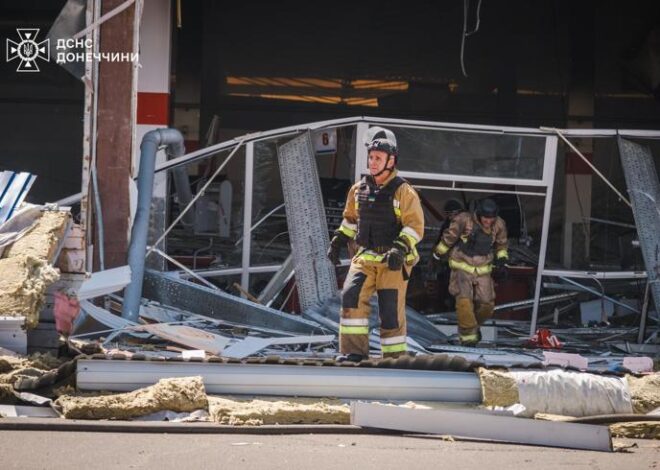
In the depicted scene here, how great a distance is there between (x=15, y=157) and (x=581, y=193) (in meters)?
8.38

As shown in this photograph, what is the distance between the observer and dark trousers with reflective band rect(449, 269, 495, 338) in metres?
10.0

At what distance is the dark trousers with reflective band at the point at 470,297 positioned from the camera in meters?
10.0

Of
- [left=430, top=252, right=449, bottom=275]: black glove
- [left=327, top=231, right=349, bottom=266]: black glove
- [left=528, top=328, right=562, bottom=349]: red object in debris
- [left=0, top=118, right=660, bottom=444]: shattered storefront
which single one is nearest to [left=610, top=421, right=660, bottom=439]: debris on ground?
[left=0, top=118, right=660, bottom=444]: shattered storefront

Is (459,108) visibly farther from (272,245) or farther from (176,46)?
(272,245)

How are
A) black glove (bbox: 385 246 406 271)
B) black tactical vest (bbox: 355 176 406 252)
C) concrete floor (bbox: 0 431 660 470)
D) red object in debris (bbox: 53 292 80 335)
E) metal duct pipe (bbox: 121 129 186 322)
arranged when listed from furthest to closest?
1. metal duct pipe (bbox: 121 129 186 322)
2. black tactical vest (bbox: 355 176 406 252)
3. red object in debris (bbox: 53 292 80 335)
4. black glove (bbox: 385 246 406 271)
5. concrete floor (bbox: 0 431 660 470)

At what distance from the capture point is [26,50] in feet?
53.6

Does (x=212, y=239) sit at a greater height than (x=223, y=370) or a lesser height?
greater

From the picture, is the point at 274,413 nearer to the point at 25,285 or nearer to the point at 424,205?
the point at 25,285

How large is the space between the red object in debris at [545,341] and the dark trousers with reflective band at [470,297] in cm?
48

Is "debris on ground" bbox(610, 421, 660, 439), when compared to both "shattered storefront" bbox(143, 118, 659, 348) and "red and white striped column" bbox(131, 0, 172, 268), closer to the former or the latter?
"shattered storefront" bbox(143, 118, 659, 348)

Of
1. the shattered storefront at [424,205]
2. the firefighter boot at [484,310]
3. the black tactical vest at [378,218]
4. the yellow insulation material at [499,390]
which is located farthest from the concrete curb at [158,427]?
the firefighter boot at [484,310]

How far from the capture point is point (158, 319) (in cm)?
940

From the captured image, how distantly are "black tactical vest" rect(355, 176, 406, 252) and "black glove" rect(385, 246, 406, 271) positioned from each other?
0.78ft

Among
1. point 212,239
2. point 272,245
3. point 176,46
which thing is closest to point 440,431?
point 272,245
